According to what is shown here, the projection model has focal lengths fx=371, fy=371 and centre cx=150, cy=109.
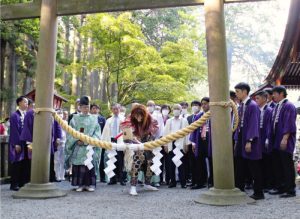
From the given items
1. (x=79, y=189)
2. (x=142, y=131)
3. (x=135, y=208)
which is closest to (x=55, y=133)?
(x=79, y=189)

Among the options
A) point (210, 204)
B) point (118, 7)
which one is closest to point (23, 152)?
point (118, 7)

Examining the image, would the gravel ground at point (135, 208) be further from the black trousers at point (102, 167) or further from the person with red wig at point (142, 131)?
the black trousers at point (102, 167)

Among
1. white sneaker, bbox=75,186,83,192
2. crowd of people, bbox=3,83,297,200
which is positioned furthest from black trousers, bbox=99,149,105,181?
white sneaker, bbox=75,186,83,192

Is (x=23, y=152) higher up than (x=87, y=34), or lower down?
lower down

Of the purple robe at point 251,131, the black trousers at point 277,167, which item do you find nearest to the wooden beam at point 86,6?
the purple robe at point 251,131

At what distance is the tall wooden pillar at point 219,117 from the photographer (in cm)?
531

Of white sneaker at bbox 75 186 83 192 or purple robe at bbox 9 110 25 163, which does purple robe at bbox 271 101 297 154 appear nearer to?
white sneaker at bbox 75 186 83 192

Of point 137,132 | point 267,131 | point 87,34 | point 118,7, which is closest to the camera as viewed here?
point 118,7

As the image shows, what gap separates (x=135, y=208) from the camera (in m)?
5.09

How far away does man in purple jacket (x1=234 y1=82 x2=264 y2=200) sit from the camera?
19.0ft

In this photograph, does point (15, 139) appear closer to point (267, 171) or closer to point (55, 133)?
point (55, 133)

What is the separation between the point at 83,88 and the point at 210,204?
62.4 ft

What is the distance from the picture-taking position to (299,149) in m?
9.49

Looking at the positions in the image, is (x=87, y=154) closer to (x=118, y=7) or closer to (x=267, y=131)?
(x=118, y=7)
